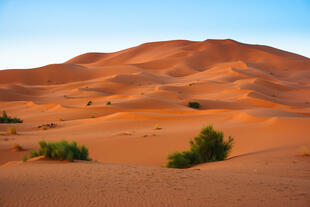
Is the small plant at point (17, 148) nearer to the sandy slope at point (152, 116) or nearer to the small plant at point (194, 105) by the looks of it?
the sandy slope at point (152, 116)

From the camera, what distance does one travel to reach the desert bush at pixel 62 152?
6973mm

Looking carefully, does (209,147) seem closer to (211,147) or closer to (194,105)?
(211,147)

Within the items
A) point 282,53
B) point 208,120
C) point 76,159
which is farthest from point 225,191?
point 282,53

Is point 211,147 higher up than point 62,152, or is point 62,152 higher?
point 62,152

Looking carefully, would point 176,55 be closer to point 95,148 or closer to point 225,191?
point 95,148

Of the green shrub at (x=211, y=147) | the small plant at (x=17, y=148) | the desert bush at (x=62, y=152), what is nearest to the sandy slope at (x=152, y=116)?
the small plant at (x=17, y=148)

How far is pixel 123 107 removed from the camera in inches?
1041

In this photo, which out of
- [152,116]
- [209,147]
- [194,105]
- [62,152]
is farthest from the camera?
[194,105]

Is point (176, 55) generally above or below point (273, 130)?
above

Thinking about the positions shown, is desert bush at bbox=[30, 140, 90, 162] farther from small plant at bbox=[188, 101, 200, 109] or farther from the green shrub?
small plant at bbox=[188, 101, 200, 109]

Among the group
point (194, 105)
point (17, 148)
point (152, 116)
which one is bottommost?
point (17, 148)

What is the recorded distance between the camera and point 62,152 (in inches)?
274

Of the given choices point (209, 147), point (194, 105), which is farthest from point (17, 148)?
point (194, 105)

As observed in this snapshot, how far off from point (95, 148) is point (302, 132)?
837 cm
